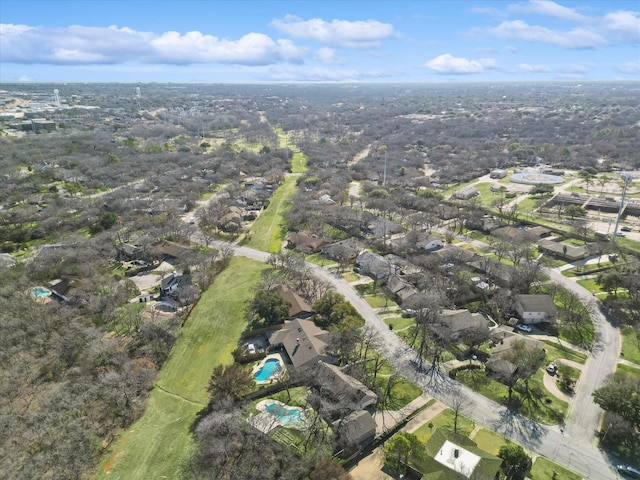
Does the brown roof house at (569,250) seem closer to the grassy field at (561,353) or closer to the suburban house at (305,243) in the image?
the grassy field at (561,353)

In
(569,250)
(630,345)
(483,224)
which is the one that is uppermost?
(483,224)

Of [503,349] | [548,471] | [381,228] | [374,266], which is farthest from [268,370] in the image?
[381,228]

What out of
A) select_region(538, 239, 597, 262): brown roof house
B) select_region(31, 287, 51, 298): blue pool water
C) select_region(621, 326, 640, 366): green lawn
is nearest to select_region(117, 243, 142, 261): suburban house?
select_region(31, 287, 51, 298): blue pool water

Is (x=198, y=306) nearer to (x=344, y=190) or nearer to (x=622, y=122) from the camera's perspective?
(x=344, y=190)

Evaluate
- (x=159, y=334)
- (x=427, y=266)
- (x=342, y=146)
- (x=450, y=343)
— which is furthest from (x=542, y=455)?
(x=342, y=146)

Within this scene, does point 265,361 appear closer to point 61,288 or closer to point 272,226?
point 61,288

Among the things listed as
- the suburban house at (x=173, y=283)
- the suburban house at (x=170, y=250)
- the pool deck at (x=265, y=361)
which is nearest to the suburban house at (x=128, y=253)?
the suburban house at (x=170, y=250)
